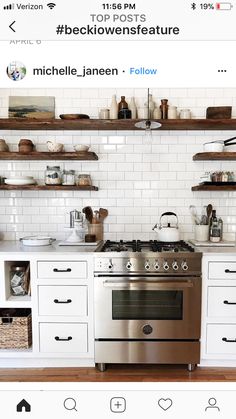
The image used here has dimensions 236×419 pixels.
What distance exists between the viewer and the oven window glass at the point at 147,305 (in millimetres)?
2064

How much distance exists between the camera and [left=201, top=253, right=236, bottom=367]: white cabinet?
82.0 inches

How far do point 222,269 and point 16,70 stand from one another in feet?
6.17

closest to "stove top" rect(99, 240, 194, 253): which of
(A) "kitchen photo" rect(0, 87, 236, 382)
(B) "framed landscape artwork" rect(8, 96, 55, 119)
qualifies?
(A) "kitchen photo" rect(0, 87, 236, 382)

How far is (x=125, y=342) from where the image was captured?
82.6 inches

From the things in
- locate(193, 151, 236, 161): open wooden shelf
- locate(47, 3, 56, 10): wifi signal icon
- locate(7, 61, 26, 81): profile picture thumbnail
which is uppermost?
locate(47, 3, 56, 10): wifi signal icon

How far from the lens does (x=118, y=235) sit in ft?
8.89

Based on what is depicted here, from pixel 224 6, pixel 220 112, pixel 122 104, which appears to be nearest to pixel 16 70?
pixel 224 6

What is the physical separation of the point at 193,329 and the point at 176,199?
Answer: 1.14m

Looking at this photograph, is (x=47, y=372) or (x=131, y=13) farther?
(x=47, y=372)

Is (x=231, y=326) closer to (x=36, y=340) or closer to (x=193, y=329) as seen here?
(x=193, y=329)

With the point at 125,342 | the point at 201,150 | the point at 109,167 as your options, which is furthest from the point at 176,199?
the point at 125,342

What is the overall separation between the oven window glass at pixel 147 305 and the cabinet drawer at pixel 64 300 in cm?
24
